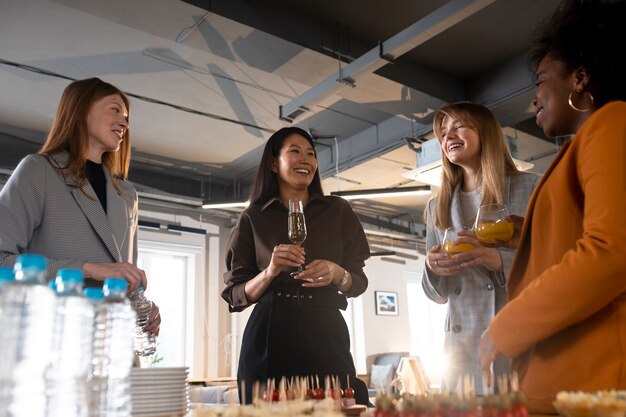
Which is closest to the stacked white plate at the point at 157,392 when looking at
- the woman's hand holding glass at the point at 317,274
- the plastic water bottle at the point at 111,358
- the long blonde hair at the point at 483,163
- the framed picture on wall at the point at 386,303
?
the plastic water bottle at the point at 111,358

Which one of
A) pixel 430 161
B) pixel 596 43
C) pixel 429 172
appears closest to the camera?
pixel 596 43

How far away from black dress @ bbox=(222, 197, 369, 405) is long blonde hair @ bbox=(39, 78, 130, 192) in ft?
1.77

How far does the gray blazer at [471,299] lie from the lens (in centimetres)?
193

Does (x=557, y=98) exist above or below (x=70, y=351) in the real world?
above

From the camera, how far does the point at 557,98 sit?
1.40 meters

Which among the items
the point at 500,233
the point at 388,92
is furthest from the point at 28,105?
the point at 500,233

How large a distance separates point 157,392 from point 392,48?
3646 mm

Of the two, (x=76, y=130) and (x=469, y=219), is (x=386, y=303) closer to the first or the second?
(x=469, y=219)

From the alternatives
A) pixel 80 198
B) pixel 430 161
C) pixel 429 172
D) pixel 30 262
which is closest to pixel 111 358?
pixel 30 262

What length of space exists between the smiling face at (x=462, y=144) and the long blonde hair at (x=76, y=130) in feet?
4.08

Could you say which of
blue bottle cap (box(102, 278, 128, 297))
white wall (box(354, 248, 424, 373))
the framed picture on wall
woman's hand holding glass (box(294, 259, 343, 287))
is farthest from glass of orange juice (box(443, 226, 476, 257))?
the framed picture on wall

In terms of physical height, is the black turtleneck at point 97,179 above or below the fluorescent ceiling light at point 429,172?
below

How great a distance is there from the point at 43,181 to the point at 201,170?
23.3 ft

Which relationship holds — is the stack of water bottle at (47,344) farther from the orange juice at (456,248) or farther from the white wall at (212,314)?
the white wall at (212,314)
